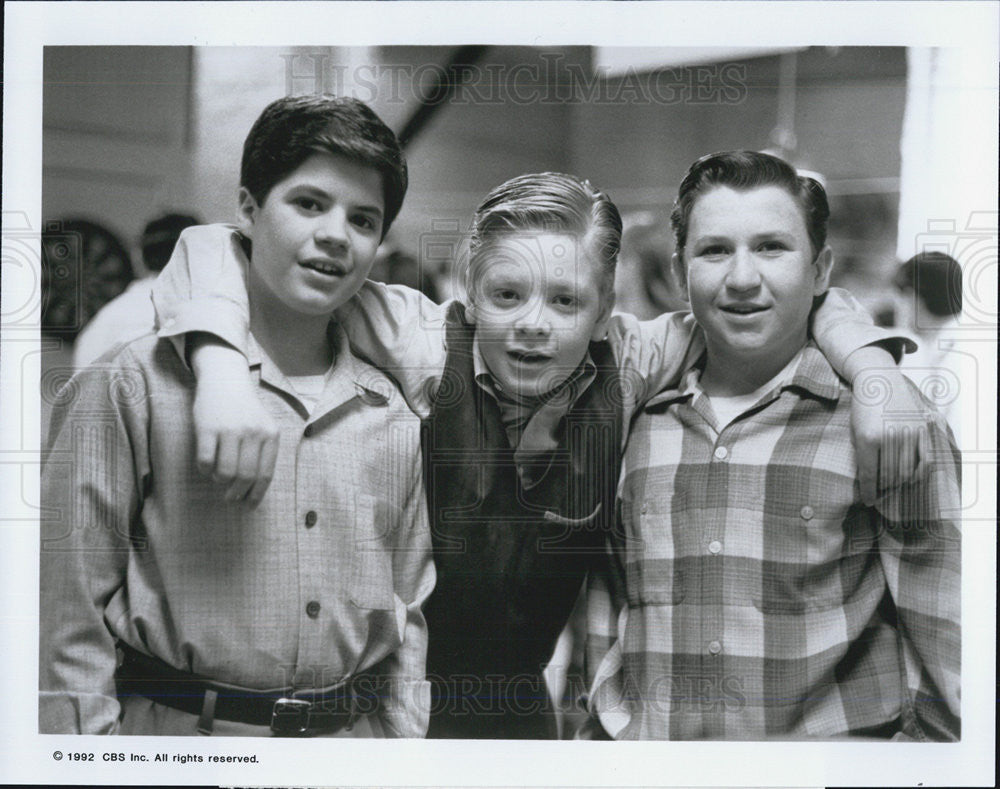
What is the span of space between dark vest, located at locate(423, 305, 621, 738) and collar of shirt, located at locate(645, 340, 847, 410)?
0.50ft

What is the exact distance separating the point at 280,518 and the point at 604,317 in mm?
1011

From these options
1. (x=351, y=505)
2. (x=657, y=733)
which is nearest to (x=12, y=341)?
(x=351, y=505)

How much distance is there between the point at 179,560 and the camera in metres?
2.33

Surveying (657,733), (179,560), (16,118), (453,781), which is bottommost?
(453,781)

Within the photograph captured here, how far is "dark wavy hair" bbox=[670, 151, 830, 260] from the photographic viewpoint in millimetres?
2334

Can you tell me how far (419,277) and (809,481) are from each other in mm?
1167

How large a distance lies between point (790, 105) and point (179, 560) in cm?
204

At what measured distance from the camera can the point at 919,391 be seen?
93.4 inches

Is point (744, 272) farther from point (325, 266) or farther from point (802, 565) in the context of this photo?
point (325, 266)

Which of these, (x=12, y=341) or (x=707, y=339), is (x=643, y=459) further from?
(x=12, y=341)

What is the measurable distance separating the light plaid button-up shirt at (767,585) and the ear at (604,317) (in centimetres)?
23

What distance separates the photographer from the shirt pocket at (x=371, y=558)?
233 cm

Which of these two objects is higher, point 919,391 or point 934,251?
point 934,251

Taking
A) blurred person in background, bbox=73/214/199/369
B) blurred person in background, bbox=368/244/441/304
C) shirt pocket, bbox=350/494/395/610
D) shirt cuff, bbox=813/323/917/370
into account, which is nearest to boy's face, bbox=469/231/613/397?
blurred person in background, bbox=368/244/441/304
